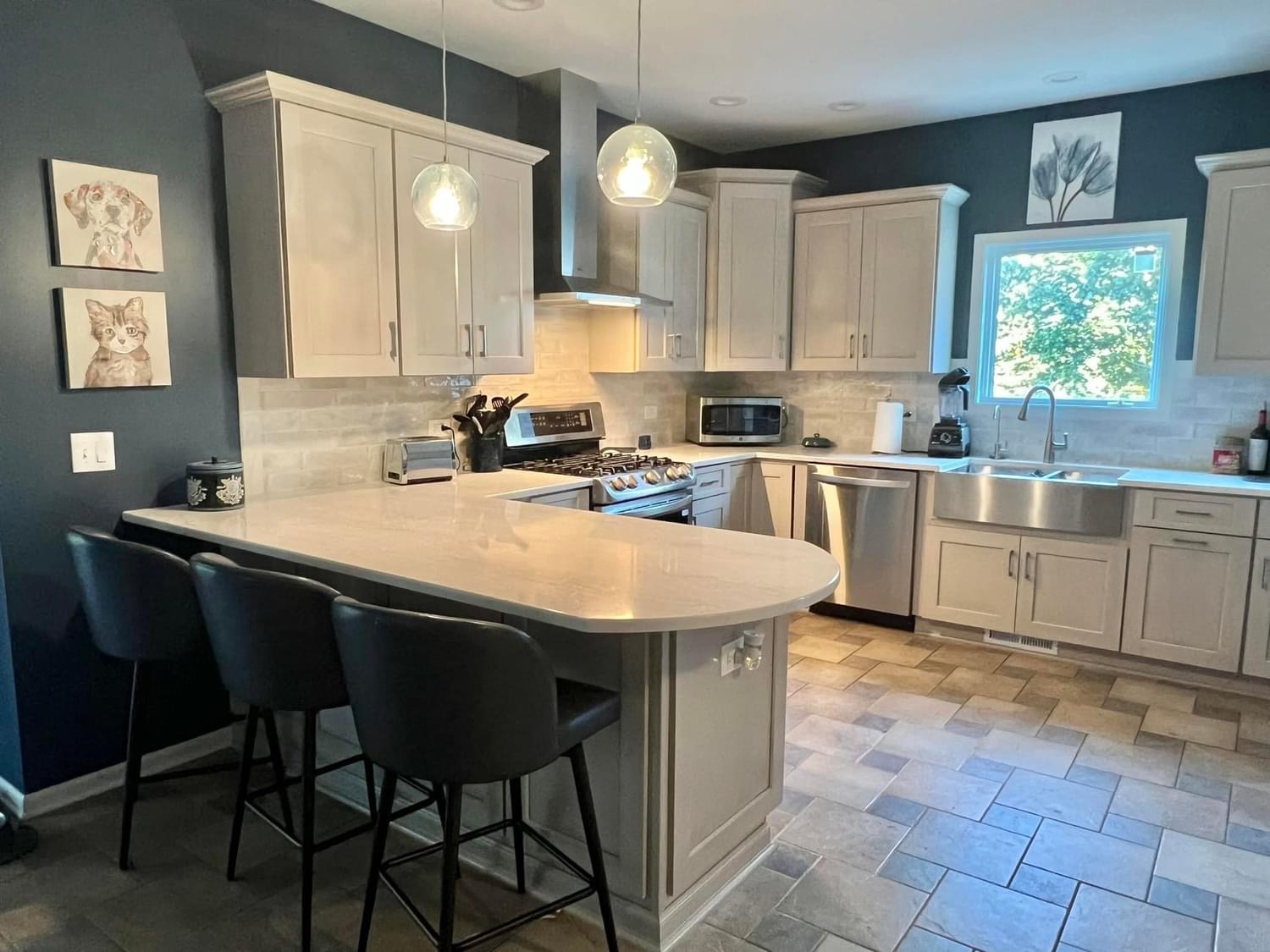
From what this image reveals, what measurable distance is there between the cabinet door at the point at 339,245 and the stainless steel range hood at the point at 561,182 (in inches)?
38.0

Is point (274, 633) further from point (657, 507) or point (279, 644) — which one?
point (657, 507)

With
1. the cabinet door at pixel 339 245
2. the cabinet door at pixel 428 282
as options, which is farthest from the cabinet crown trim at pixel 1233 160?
the cabinet door at pixel 339 245

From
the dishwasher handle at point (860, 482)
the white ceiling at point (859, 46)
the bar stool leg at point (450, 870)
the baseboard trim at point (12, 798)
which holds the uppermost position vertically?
the white ceiling at point (859, 46)

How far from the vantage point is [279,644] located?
1.92m

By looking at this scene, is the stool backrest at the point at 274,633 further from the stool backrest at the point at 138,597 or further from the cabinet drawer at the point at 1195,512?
the cabinet drawer at the point at 1195,512

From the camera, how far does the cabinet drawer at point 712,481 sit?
14.6 ft

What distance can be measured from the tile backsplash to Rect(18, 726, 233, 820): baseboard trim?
931mm

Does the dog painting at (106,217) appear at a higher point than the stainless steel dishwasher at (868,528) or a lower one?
higher

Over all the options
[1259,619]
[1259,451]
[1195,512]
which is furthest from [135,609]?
[1259,451]

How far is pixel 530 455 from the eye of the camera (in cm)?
423

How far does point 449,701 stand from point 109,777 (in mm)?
1947

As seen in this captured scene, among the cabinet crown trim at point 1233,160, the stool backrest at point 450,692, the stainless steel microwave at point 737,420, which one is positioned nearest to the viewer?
the stool backrest at point 450,692

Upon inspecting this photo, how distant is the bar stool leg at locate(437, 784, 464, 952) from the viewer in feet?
5.54

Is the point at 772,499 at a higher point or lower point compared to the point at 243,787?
higher
